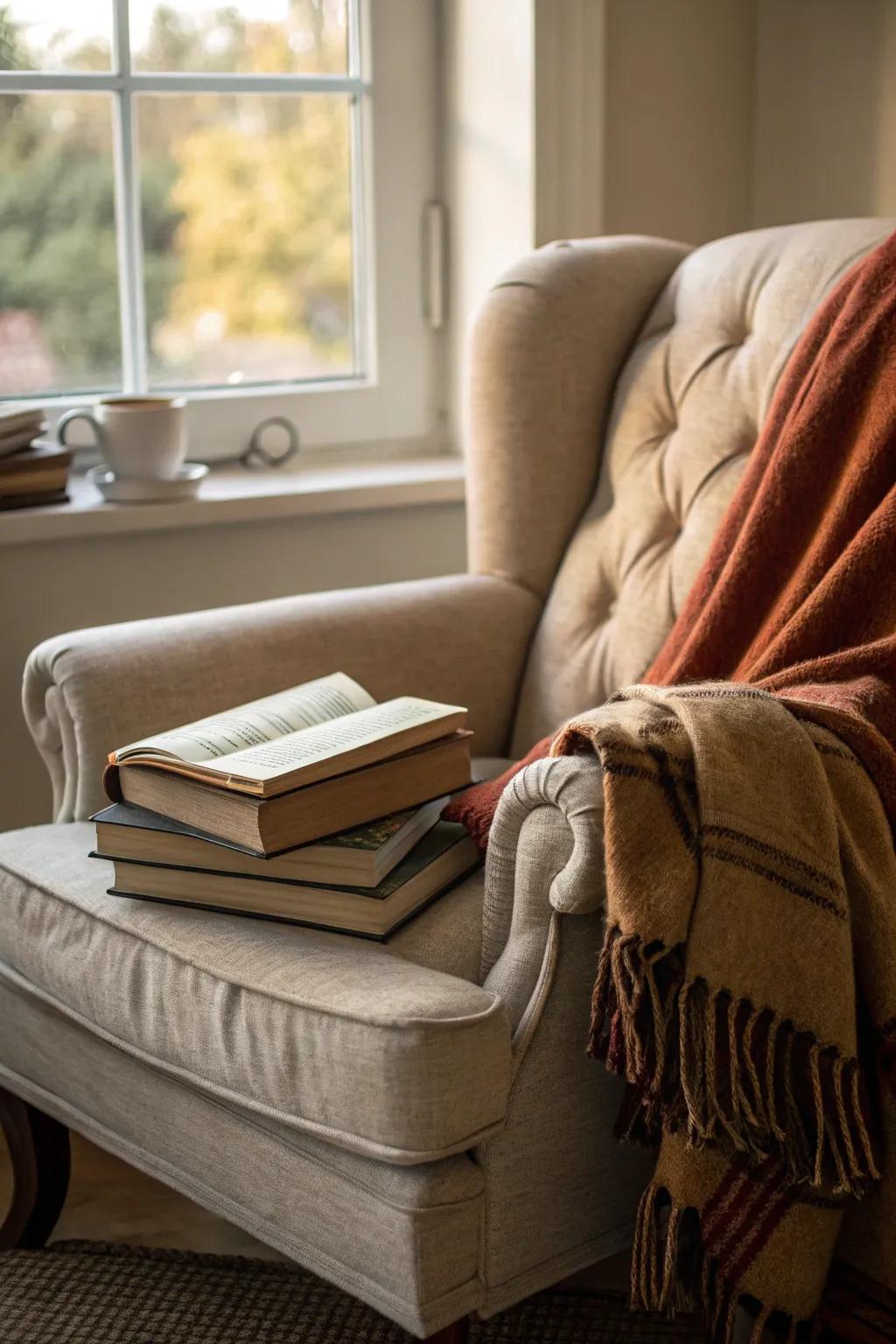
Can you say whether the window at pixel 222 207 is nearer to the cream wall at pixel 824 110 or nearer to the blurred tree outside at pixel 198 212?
the blurred tree outside at pixel 198 212

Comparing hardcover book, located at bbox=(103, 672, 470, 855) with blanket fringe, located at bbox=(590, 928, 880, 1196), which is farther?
hardcover book, located at bbox=(103, 672, 470, 855)

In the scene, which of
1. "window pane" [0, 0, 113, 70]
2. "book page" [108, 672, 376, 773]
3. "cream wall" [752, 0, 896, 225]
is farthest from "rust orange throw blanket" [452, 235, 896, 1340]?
"window pane" [0, 0, 113, 70]

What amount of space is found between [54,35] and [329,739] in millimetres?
1226

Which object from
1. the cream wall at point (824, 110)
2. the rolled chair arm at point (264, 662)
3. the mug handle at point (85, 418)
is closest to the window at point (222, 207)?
the mug handle at point (85, 418)

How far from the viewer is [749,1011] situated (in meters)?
1.03

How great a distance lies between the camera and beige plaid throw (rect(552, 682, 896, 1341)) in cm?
102

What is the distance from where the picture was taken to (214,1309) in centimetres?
141

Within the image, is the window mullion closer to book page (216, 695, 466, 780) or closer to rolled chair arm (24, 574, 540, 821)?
rolled chair arm (24, 574, 540, 821)

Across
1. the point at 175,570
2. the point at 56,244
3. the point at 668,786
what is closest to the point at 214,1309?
the point at 668,786

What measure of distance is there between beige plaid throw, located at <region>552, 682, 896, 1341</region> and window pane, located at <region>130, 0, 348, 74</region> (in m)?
1.35

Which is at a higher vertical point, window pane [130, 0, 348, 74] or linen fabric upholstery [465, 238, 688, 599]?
window pane [130, 0, 348, 74]

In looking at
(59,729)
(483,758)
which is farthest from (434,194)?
(59,729)

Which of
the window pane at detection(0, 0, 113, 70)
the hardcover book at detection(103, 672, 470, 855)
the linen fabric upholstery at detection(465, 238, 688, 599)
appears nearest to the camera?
the hardcover book at detection(103, 672, 470, 855)

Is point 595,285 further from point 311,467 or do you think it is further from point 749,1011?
point 749,1011
